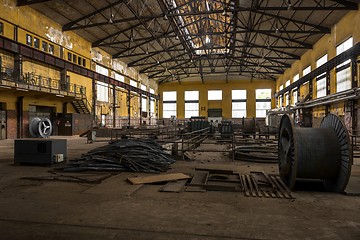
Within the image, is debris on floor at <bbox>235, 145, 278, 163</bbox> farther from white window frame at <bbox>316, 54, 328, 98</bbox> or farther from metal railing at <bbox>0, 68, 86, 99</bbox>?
white window frame at <bbox>316, 54, 328, 98</bbox>

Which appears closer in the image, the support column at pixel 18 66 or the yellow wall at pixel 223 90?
the support column at pixel 18 66

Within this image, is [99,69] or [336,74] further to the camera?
[99,69]

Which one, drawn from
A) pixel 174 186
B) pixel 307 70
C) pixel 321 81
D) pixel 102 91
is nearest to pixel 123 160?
pixel 174 186

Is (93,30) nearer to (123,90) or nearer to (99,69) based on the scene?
(99,69)

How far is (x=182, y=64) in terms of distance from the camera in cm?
3753

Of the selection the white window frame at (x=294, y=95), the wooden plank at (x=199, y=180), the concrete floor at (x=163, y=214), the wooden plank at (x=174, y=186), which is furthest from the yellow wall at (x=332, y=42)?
the wooden plank at (x=174, y=186)

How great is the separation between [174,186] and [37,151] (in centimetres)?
527

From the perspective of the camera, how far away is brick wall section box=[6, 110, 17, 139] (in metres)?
19.7

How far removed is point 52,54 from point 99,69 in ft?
25.3

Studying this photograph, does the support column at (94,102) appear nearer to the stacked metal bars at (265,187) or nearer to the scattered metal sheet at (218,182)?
the scattered metal sheet at (218,182)

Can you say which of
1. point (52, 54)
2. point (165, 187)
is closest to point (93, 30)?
point (52, 54)

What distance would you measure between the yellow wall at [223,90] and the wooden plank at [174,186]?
134 feet

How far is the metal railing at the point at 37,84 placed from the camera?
17.5 meters

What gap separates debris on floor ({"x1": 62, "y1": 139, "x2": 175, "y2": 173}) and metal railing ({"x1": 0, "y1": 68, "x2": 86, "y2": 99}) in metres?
13.2
